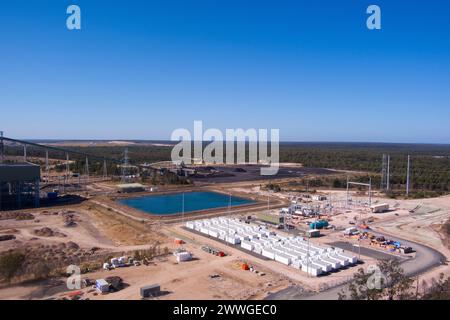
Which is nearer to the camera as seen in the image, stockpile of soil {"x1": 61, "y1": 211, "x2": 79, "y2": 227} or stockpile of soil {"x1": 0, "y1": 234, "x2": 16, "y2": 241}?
stockpile of soil {"x1": 0, "y1": 234, "x2": 16, "y2": 241}

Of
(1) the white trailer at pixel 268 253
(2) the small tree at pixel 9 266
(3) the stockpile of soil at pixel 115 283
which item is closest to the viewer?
(3) the stockpile of soil at pixel 115 283

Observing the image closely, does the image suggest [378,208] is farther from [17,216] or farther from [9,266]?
[17,216]

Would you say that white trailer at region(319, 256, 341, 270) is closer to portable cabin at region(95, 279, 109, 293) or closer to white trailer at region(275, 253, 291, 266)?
white trailer at region(275, 253, 291, 266)

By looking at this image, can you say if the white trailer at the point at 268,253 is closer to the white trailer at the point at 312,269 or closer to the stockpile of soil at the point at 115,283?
the white trailer at the point at 312,269

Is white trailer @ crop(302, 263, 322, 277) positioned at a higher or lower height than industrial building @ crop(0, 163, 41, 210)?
lower

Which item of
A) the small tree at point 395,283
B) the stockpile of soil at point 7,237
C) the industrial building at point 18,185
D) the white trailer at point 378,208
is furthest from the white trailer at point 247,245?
the industrial building at point 18,185

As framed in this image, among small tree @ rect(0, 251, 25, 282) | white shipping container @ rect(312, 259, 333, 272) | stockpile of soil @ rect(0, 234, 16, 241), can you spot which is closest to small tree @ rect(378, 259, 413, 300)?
white shipping container @ rect(312, 259, 333, 272)
